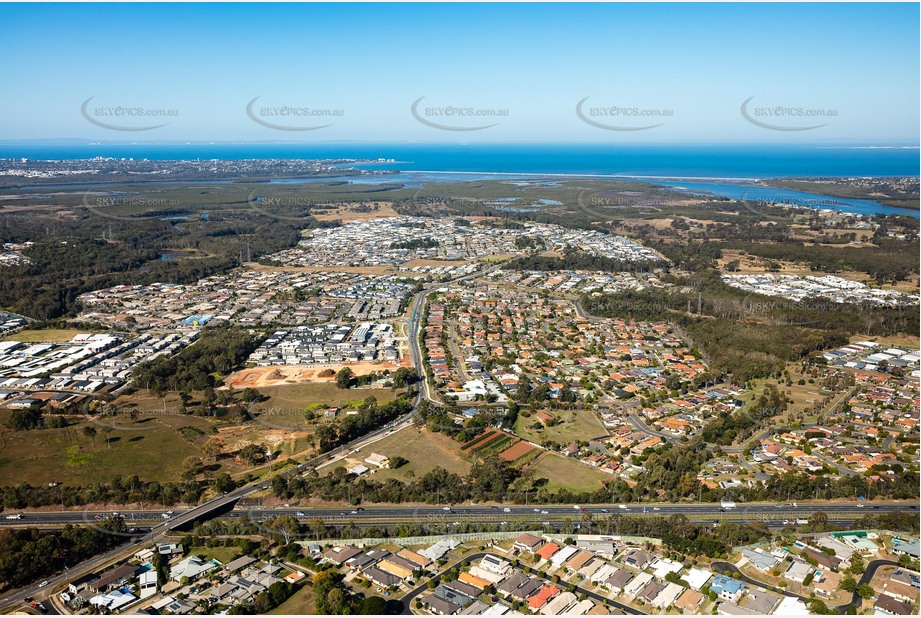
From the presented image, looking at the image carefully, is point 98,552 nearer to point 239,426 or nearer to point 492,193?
point 239,426

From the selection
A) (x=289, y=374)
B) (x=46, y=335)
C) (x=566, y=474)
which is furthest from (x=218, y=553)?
(x=46, y=335)

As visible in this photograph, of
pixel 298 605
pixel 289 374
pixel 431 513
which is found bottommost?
pixel 298 605

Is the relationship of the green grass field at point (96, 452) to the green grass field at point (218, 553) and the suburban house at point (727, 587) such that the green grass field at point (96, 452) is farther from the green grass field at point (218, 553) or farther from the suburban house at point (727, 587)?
the suburban house at point (727, 587)

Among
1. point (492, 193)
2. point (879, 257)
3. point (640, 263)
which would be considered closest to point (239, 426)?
point (640, 263)

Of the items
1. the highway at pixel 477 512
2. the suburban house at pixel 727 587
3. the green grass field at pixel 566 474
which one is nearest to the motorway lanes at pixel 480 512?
the highway at pixel 477 512

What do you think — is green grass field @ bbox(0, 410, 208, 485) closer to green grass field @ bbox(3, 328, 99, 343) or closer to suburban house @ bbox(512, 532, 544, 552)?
green grass field @ bbox(3, 328, 99, 343)

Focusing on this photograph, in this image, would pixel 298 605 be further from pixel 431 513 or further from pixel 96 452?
pixel 96 452
